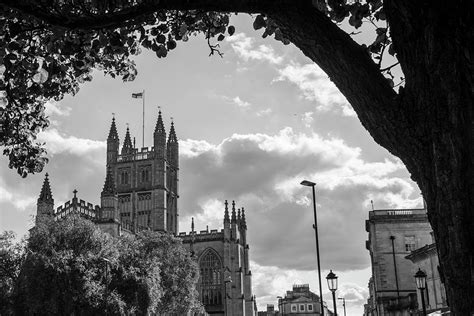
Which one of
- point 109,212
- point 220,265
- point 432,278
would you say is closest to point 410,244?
point 432,278

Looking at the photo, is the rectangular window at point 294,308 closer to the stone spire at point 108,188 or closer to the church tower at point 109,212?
the church tower at point 109,212

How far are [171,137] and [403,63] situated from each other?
96.7 metres

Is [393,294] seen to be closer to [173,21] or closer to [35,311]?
[35,311]

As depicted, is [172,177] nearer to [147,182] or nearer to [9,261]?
[147,182]

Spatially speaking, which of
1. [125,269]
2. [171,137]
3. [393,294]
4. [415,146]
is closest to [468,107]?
[415,146]

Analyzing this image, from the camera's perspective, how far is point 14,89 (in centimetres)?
1034

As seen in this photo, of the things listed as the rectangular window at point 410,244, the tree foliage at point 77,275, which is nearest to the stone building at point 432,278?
the rectangular window at point 410,244

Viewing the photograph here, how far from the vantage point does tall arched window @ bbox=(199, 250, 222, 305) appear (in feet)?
284

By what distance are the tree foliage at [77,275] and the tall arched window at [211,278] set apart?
139 ft

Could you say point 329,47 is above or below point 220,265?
below

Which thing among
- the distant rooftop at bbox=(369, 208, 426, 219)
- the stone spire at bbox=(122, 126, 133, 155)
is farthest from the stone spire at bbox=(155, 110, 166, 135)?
the distant rooftop at bbox=(369, 208, 426, 219)

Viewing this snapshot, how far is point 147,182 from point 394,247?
1976 inches

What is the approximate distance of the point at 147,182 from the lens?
3676 inches

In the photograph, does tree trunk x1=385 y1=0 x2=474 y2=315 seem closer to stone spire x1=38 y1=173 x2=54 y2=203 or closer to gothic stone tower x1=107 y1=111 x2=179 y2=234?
stone spire x1=38 y1=173 x2=54 y2=203
